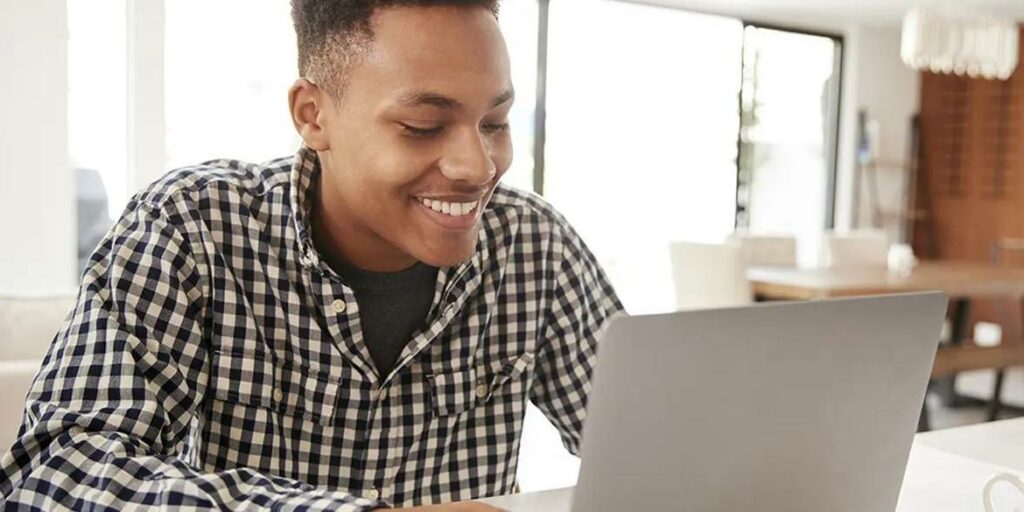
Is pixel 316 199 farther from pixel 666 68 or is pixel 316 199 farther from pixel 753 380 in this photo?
pixel 666 68

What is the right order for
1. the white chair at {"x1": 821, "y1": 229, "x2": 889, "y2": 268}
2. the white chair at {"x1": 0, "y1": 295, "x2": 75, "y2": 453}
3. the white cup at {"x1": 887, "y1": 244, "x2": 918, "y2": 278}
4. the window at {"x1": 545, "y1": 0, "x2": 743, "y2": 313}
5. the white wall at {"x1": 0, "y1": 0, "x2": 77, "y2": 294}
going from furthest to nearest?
the window at {"x1": 545, "y1": 0, "x2": 743, "y2": 313}, the white chair at {"x1": 821, "y1": 229, "x2": 889, "y2": 268}, the white cup at {"x1": 887, "y1": 244, "x2": 918, "y2": 278}, the white wall at {"x1": 0, "y1": 0, "x2": 77, "y2": 294}, the white chair at {"x1": 0, "y1": 295, "x2": 75, "y2": 453}

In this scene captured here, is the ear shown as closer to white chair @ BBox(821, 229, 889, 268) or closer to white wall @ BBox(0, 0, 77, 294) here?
white wall @ BBox(0, 0, 77, 294)

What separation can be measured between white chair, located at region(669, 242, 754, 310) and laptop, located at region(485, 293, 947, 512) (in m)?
3.01

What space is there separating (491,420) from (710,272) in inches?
110

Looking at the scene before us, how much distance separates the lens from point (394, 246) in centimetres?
101

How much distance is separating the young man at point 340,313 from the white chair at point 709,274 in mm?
2589

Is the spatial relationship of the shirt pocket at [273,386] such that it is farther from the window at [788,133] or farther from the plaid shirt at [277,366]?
the window at [788,133]

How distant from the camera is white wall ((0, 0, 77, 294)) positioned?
11.7 feet

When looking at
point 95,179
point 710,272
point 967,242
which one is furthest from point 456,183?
point 967,242

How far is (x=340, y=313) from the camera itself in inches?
40.3

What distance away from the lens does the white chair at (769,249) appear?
4.62 m

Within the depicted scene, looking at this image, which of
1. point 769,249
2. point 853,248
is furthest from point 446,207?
point 853,248

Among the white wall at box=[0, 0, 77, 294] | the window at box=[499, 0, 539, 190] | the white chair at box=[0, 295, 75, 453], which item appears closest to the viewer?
the white chair at box=[0, 295, 75, 453]

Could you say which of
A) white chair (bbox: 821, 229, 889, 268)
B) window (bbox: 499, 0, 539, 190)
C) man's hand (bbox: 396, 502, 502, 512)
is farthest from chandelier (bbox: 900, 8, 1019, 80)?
man's hand (bbox: 396, 502, 502, 512)
